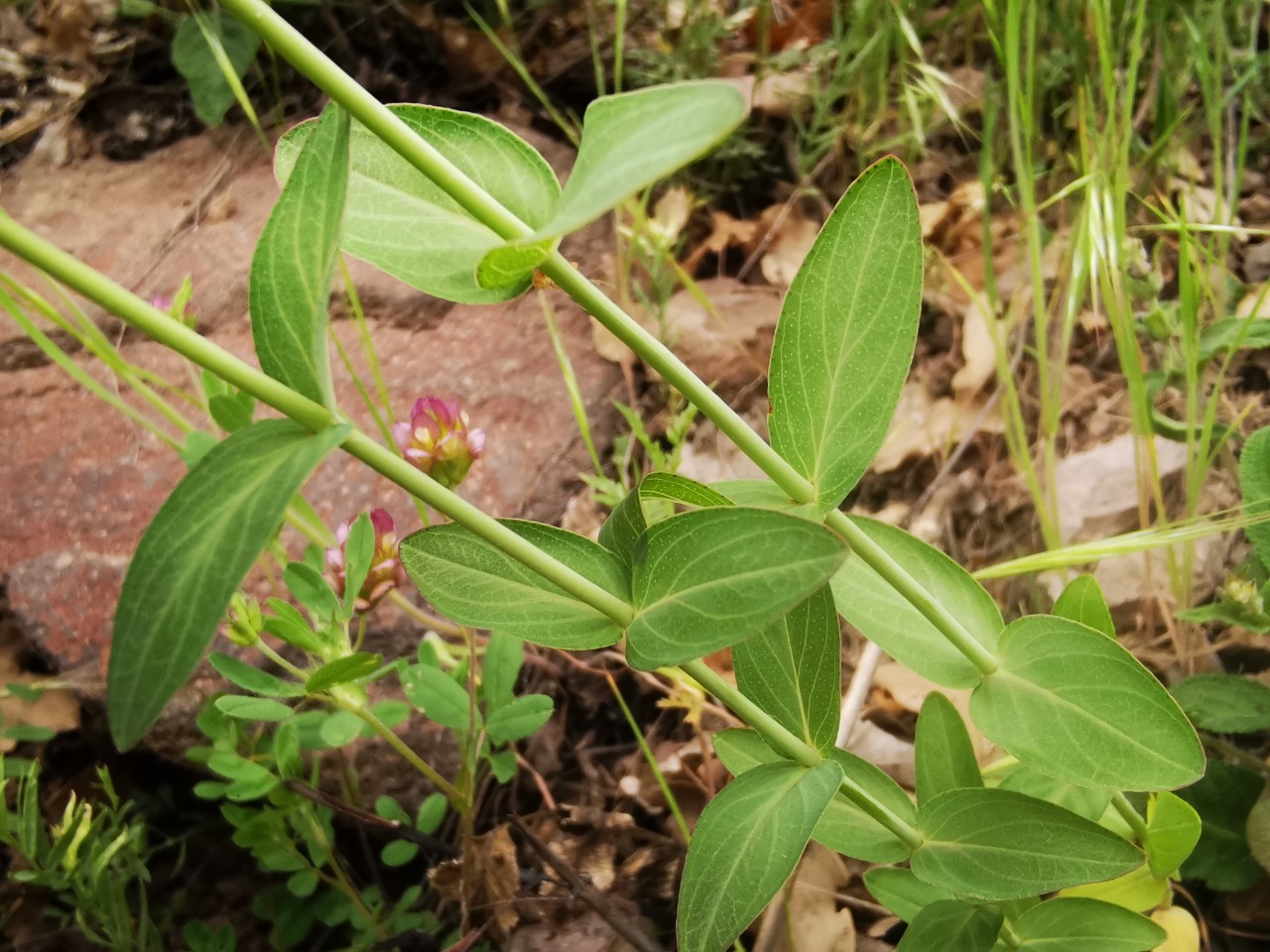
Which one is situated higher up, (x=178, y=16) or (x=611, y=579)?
(x=178, y=16)

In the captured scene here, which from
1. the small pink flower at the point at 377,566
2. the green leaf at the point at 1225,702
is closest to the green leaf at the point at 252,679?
the small pink flower at the point at 377,566

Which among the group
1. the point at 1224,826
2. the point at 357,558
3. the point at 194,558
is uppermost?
the point at 194,558

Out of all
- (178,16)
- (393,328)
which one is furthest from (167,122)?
(393,328)

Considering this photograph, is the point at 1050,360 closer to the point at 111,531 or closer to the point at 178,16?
the point at 111,531

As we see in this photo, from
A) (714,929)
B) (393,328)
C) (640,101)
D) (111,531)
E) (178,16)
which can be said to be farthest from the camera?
(178,16)

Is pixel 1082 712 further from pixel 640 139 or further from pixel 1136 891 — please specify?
pixel 640 139

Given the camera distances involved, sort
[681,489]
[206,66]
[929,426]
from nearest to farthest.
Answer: [681,489]
[929,426]
[206,66]

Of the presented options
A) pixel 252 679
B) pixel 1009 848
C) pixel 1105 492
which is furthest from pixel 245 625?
pixel 1105 492
